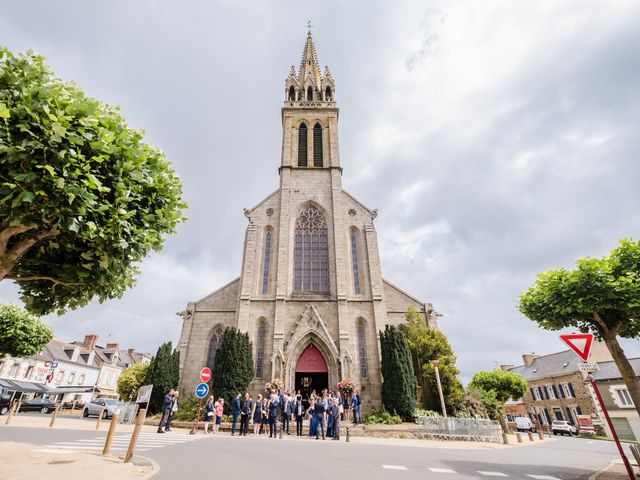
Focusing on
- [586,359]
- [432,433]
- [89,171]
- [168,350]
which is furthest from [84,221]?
[168,350]

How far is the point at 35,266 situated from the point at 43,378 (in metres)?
42.6

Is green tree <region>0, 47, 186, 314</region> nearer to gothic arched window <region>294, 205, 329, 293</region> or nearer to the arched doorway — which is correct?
the arched doorway

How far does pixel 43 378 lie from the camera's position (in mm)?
37875

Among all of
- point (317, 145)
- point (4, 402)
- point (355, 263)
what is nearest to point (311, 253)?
point (355, 263)

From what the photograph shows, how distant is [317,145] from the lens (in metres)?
30.9

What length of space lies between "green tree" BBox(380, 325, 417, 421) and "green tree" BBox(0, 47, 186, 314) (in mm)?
15722

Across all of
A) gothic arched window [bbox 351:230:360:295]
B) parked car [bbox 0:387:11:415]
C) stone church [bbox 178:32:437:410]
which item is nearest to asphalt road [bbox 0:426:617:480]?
stone church [bbox 178:32:437:410]

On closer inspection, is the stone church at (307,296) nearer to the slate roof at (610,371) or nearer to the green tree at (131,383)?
the green tree at (131,383)

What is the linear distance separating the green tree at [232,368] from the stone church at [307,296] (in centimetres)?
155

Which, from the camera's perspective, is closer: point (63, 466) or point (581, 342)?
point (63, 466)

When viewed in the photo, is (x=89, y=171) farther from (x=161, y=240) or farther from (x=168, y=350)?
(x=168, y=350)

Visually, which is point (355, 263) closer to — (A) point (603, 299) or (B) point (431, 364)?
(B) point (431, 364)

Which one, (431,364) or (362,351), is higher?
(362,351)

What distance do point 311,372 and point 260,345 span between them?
12.5ft
